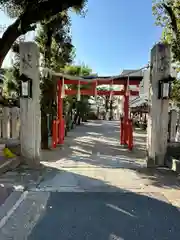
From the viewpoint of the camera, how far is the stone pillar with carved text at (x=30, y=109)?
648 cm

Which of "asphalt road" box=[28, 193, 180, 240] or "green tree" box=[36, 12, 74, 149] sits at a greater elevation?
"green tree" box=[36, 12, 74, 149]

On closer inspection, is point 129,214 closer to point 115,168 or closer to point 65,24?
point 115,168

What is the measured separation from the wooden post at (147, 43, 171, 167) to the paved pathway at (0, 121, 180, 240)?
59cm

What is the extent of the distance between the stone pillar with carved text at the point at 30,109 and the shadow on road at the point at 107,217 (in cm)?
213

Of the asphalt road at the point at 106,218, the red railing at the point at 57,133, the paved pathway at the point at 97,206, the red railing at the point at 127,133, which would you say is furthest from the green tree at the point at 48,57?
the asphalt road at the point at 106,218

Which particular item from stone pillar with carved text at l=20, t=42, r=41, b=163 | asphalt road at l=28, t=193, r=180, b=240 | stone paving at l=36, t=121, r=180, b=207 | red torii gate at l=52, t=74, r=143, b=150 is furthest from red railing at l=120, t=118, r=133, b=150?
asphalt road at l=28, t=193, r=180, b=240

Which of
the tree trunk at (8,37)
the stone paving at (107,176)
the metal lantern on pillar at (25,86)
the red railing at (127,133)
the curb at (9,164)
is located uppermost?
the tree trunk at (8,37)

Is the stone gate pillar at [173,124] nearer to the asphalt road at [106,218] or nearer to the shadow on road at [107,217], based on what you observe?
the shadow on road at [107,217]

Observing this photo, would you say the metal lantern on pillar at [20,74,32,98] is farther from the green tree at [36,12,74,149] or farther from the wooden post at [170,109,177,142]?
the wooden post at [170,109,177,142]

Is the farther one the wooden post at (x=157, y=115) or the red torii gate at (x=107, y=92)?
the red torii gate at (x=107, y=92)

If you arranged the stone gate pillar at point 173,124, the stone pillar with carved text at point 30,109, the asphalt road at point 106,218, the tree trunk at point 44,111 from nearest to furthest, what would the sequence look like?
the asphalt road at point 106,218 → the stone pillar with carved text at point 30,109 → the stone gate pillar at point 173,124 → the tree trunk at point 44,111

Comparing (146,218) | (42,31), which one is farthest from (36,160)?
(42,31)

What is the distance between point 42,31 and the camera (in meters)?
10.3

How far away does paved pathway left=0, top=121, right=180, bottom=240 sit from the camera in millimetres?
3246
